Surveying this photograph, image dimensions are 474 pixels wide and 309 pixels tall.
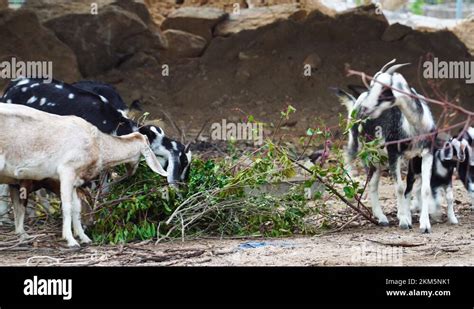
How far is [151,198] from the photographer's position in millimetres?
9711

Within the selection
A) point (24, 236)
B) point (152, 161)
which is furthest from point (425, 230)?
point (24, 236)

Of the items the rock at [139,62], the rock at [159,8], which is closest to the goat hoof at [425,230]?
the rock at [139,62]

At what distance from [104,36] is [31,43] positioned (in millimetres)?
1405

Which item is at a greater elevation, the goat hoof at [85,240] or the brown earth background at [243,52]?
the brown earth background at [243,52]

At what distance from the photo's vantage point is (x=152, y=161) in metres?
9.39

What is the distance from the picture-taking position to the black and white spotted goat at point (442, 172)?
10.5 metres

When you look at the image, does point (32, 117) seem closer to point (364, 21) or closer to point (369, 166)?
point (369, 166)

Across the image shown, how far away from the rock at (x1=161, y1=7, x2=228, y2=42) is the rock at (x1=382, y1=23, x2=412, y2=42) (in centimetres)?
295

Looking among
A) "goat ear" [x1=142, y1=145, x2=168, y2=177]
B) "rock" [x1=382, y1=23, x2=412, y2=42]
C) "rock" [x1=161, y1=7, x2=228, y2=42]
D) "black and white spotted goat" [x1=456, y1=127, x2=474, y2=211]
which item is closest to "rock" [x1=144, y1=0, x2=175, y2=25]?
"rock" [x1=161, y1=7, x2=228, y2=42]

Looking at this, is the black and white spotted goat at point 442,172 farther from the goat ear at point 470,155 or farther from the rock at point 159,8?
the rock at point 159,8

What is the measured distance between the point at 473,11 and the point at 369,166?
8.63 metres

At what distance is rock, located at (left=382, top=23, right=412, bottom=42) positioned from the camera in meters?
17.2

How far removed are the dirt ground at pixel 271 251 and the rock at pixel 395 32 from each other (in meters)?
7.79

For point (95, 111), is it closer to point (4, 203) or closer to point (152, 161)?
point (152, 161)
